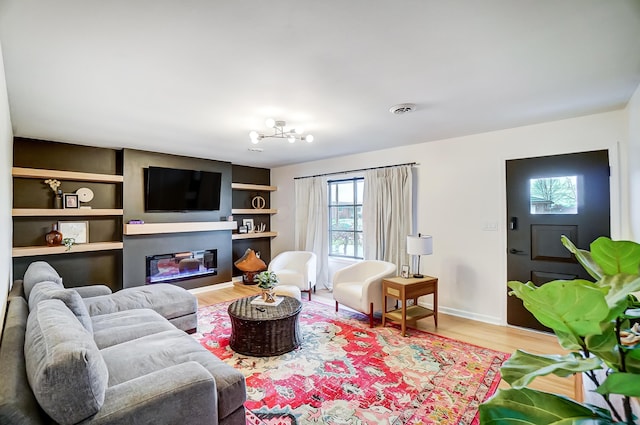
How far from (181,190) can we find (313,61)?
3.90 m

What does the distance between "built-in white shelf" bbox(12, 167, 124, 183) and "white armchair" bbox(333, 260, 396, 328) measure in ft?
11.8

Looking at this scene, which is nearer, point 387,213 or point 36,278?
point 36,278

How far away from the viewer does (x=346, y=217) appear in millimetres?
5543

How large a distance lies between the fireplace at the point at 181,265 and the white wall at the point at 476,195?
371 cm

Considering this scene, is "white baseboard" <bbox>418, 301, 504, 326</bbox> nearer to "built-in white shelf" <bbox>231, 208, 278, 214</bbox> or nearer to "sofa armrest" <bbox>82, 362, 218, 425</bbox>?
"sofa armrest" <bbox>82, 362, 218, 425</bbox>

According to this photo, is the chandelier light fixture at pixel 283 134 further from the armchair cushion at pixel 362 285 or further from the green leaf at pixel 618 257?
the green leaf at pixel 618 257

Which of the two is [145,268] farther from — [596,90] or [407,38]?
[596,90]

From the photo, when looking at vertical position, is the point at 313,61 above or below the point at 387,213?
above

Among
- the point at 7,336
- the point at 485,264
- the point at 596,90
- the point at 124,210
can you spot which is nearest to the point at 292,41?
the point at 7,336

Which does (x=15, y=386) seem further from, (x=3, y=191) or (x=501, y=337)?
(x=501, y=337)

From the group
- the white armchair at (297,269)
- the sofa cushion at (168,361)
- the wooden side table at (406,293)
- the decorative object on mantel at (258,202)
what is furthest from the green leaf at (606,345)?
the decorative object on mantel at (258,202)

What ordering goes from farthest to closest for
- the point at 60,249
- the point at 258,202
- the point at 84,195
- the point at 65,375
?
the point at 258,202, the point at 84,195, the point at 60,249, the point at 65,375

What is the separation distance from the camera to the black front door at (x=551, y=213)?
3.13 m

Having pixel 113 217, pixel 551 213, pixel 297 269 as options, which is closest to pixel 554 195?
pixel 551 213
